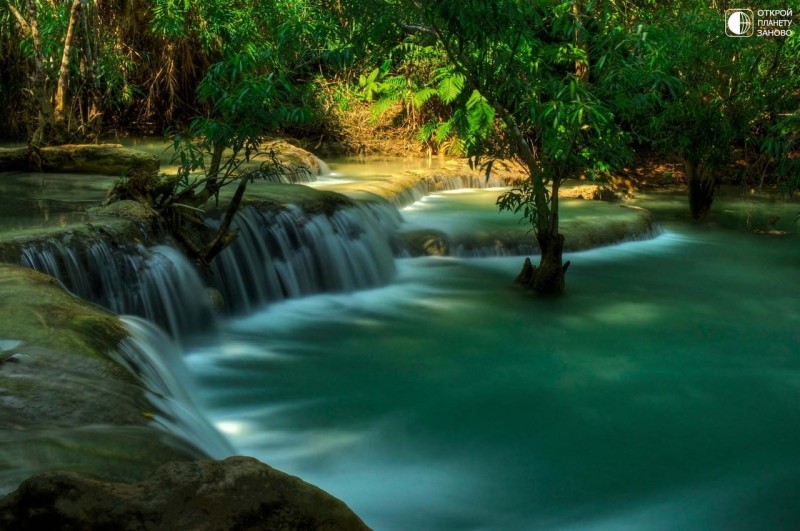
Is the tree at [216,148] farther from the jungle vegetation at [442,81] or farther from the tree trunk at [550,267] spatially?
the tree trunk at [550,267]

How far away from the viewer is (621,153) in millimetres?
8656

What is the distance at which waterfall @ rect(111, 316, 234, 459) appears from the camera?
428 cm

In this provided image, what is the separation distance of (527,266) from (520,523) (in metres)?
4.73

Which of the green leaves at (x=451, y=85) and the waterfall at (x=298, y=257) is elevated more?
the green leaves at (x=451, y=85)

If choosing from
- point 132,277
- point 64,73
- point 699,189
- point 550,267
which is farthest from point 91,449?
point 699,189

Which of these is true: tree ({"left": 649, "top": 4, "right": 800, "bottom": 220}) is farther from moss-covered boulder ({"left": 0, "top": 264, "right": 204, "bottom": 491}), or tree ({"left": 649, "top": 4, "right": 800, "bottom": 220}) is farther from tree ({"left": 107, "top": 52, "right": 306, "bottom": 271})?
moss-covered boulder ({"left": 0, "top": 264, "right": 204, "bottom": 491})


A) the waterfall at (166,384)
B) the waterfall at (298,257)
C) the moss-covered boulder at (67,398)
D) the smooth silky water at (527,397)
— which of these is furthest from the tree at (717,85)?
the moss-covered boulder at (67,398)

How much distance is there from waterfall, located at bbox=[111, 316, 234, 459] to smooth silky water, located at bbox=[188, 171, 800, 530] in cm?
33

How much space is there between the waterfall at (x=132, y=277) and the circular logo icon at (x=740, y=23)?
734 centimetres

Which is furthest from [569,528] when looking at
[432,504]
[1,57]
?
[1,57]

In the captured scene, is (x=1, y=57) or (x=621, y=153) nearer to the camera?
(x=621, y=153)

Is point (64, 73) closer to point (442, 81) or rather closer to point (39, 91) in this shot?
point (39, 91)

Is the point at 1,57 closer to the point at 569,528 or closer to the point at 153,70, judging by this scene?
the point at 153,70

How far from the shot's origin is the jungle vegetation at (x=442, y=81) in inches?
302
